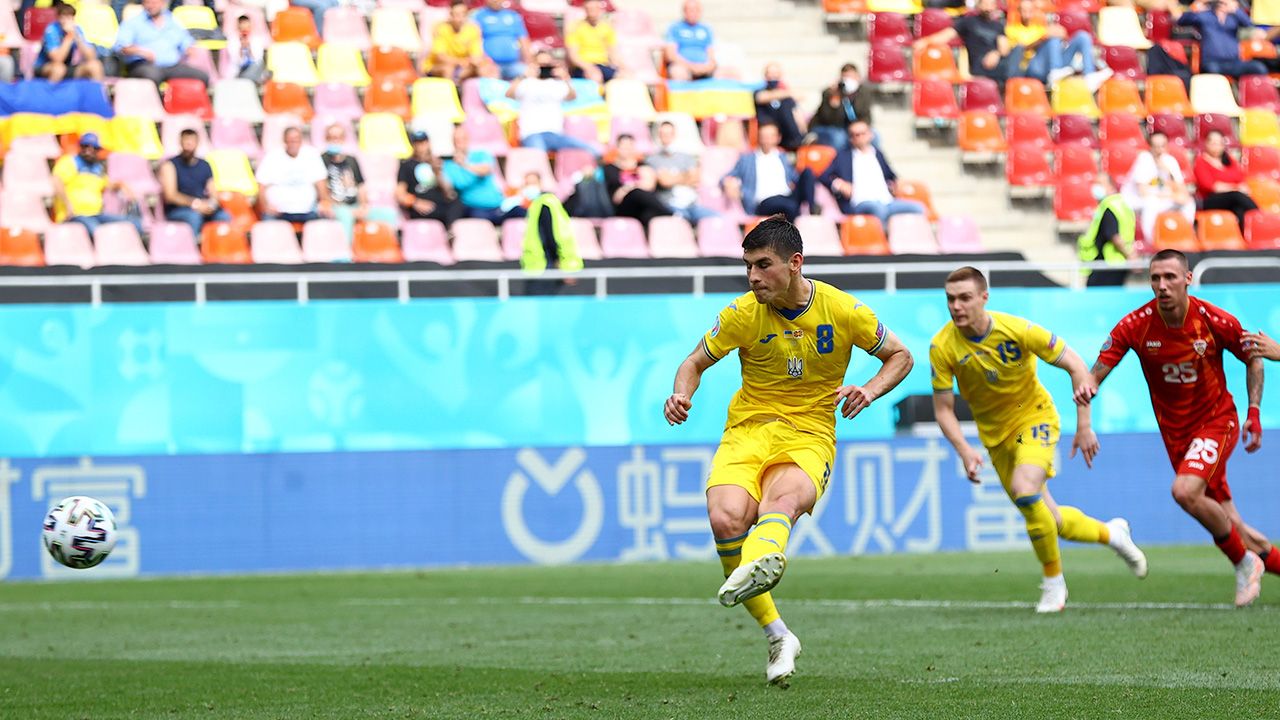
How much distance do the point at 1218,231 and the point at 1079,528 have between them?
10.4 meters

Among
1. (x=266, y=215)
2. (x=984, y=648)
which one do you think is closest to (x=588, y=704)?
(x=984, y=648)

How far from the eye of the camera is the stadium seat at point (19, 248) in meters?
18.5

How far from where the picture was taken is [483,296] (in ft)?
61.2

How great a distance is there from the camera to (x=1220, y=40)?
2594 cm

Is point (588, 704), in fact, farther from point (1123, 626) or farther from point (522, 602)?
point (522, 602)

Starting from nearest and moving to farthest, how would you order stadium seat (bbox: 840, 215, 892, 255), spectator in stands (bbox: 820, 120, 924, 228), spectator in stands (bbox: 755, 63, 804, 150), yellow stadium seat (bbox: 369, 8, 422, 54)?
stadium seat (bbox: 840, 215, 892, 255), spectator in stands (bbox: 820, 120, 924, 228), spectator in stands (bbox: 755, 63, 804, 150), yellow stadium seat (bbox: 369, 8, 422, 54)

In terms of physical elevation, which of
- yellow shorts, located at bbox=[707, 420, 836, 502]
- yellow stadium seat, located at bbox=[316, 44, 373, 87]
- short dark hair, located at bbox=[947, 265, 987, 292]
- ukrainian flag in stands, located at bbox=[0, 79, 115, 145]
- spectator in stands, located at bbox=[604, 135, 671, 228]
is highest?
yellow stadium seat, located at bbox=[316, 44, 373, 87]

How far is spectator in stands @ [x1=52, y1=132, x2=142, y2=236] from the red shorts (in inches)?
449

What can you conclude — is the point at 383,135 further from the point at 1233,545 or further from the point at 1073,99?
the point at 1233,545

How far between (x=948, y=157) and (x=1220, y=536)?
13242mm

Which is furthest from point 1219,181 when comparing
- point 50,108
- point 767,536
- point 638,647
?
point 767,536

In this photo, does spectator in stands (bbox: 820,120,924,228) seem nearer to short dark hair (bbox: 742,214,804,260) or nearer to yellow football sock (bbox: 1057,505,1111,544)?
yellow football sock (bbox: 1057,505,1111,544)

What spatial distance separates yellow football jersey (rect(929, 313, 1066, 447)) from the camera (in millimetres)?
12156

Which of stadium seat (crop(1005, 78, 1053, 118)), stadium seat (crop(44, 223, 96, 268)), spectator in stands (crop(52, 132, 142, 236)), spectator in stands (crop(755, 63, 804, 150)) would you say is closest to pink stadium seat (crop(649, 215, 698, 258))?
spectator in stands (crop(755, 63, 804, 150))
